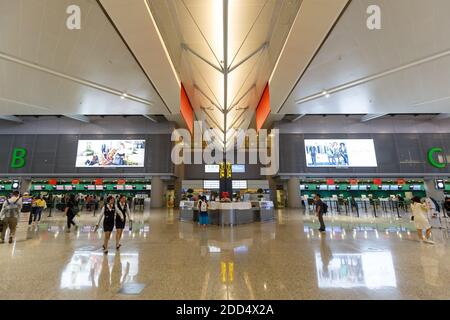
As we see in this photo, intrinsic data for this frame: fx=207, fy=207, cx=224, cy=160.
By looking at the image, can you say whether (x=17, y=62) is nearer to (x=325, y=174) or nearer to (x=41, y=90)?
(x=41, y=90)

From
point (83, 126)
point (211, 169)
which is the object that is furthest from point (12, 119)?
point (211, 169)

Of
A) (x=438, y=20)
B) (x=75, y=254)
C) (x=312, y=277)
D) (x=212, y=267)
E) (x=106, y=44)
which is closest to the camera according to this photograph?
(x=312, y=277)

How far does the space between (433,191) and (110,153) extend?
31810 mm

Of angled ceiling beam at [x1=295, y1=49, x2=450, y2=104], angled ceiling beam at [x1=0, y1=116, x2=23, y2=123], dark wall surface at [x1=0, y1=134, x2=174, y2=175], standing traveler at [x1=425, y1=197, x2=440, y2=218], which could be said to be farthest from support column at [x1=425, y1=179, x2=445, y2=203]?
angled ceiling beam at [x1=0, y1=116, x2=23, y2=123]

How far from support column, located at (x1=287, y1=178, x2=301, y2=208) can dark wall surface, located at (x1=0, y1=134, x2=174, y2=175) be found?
11.9 meters

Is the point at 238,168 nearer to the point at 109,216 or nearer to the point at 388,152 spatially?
the point at 388,152

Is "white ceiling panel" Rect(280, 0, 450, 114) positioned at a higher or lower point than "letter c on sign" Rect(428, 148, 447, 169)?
higher

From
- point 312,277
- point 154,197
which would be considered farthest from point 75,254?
point 154,197

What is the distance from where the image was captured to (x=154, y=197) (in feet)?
67.1

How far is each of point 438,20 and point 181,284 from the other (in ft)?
31.8

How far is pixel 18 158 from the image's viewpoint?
20.4 m

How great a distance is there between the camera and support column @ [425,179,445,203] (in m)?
19.8

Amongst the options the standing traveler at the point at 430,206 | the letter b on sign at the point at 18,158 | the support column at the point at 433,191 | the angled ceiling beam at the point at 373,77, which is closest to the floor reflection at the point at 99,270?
the standing traveler at the point at 430,206

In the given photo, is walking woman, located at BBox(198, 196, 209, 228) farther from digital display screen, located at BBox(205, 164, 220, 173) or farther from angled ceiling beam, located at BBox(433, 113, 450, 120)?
angled ceiling beam, located at BBox(433, 113, 450, 120)
